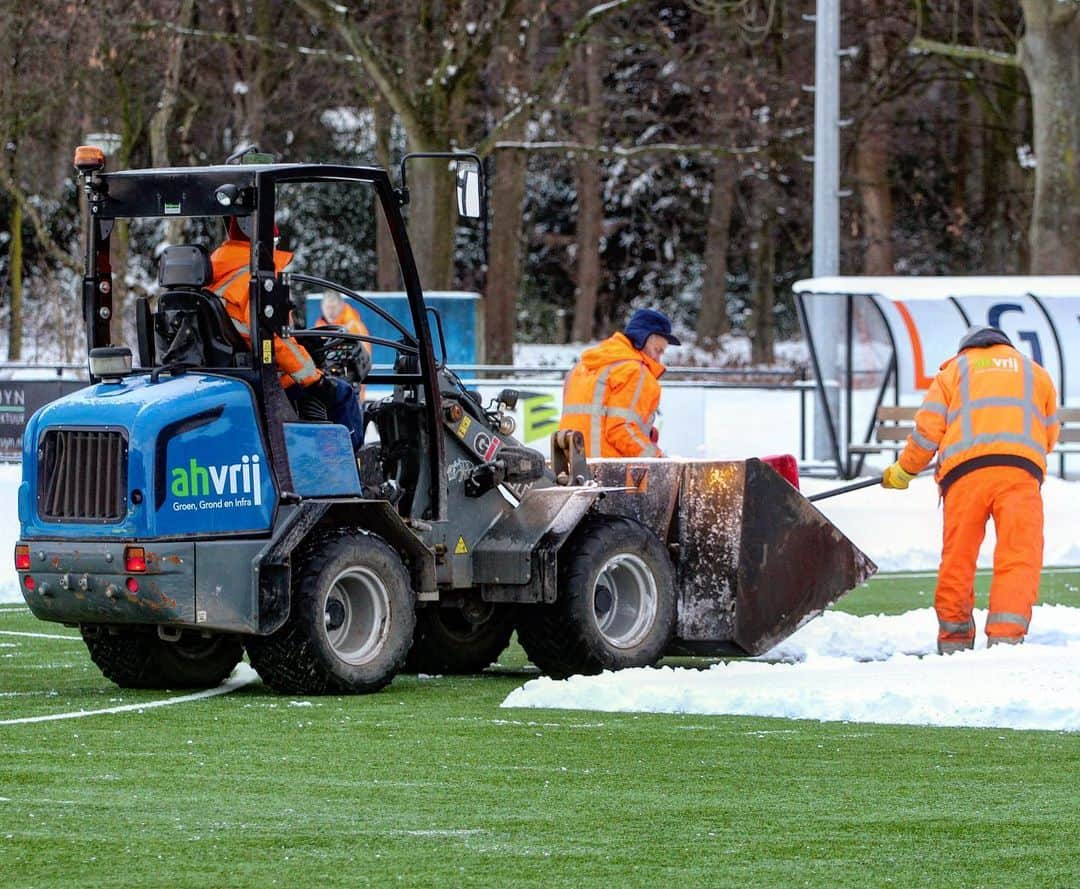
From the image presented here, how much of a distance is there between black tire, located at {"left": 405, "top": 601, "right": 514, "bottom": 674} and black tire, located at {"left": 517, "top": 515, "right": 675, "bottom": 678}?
11.6 inches

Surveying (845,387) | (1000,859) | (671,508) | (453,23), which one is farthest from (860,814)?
(453,23)

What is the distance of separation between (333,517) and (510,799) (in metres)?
3.15

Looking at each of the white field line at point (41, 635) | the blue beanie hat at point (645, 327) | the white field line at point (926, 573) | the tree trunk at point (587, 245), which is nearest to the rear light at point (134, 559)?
the white field line at point (41, 635)

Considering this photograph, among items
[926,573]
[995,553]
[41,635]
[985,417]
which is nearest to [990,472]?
[985,417]

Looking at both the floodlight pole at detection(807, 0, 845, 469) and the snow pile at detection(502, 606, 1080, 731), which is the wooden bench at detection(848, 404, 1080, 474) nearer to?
the floodlight pole at detection(807, 0, 845, 469)

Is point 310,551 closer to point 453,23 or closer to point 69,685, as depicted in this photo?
point 69,685

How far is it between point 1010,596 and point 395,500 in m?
3.14

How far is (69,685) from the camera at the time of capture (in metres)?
10.6

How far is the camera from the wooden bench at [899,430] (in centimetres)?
2398

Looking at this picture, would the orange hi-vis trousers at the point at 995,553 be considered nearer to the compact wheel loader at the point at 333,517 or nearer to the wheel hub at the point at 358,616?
the compact wheel loader at the point at 333,517

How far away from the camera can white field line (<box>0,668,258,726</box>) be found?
359 inches

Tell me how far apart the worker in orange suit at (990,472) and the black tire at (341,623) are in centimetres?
297

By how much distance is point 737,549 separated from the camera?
36.1 ft

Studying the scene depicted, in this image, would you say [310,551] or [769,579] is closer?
[310,551]
